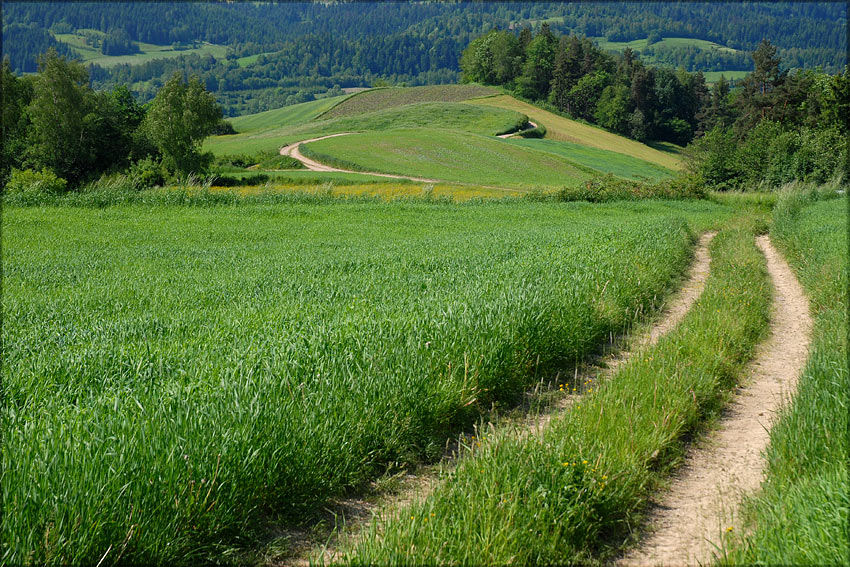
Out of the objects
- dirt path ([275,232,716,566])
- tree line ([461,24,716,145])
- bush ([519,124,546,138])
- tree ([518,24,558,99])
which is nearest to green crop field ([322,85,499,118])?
tree ([518,24,558,99])

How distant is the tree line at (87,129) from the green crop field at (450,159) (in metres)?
16.5

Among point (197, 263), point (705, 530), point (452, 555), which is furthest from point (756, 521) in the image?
point (197, 263)

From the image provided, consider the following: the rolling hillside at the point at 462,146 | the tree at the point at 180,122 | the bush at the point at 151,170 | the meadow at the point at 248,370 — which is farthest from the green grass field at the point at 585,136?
the meadow at the point at 248,370

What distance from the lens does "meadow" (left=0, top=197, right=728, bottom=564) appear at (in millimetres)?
3248

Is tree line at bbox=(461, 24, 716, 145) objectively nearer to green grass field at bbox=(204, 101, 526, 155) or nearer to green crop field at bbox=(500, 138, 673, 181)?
green grass field at bbox=(204, 101, 526, 155)

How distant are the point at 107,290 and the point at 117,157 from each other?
164ft

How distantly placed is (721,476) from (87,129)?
→ 56.5 meters

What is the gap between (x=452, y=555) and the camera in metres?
3.25

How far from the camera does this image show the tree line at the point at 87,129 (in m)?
46.9

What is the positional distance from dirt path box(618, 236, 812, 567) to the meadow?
184 centimetres

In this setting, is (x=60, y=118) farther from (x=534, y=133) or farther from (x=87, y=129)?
(x=534, y=133)

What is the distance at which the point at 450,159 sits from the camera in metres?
66.6

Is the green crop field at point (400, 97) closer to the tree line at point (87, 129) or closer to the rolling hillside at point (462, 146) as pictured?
the rolling hillside at point (462, 146)

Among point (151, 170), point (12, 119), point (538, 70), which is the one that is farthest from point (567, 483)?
point (538, 70)
